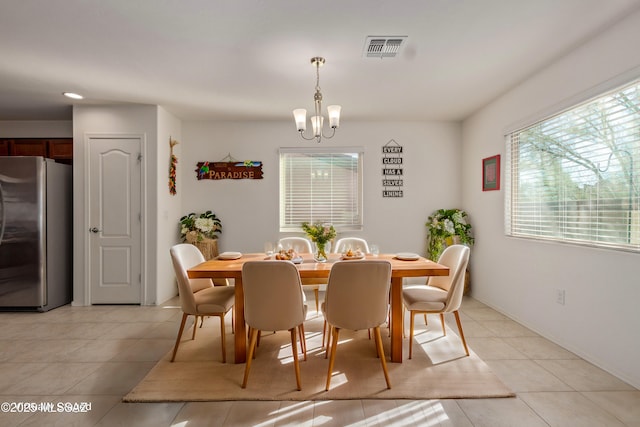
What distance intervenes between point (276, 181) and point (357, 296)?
112 inches

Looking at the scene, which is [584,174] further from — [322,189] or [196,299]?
[196,299]

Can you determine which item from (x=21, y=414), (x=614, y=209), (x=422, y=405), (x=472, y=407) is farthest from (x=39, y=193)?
(x=614, y=209)

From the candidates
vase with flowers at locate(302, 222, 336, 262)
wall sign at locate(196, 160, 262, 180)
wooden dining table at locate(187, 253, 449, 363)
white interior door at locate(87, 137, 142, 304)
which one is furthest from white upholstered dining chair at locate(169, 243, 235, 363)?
wall sign at locate(196, 160, 262, 180)

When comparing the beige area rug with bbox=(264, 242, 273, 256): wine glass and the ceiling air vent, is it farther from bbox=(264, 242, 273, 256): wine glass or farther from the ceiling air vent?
the ceiling air vent

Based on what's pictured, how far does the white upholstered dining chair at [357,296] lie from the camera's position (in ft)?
6.77

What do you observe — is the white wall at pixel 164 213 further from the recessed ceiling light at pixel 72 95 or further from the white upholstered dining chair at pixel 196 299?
the white upholstered dining chair at pixel 196 299

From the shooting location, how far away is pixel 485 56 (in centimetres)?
271

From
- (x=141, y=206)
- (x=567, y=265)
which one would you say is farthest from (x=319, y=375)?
(x=141, y=206)

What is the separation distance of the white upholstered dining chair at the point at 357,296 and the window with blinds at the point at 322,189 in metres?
2.56

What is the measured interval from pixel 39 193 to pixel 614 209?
5474 mm

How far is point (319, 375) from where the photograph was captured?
7.50ft

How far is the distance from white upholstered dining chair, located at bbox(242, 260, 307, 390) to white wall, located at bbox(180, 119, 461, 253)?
2518 mm

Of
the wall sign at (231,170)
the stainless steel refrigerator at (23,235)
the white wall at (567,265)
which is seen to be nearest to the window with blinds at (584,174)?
the white wall at (567,265)

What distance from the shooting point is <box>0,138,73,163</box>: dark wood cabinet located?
4578 millimetres
